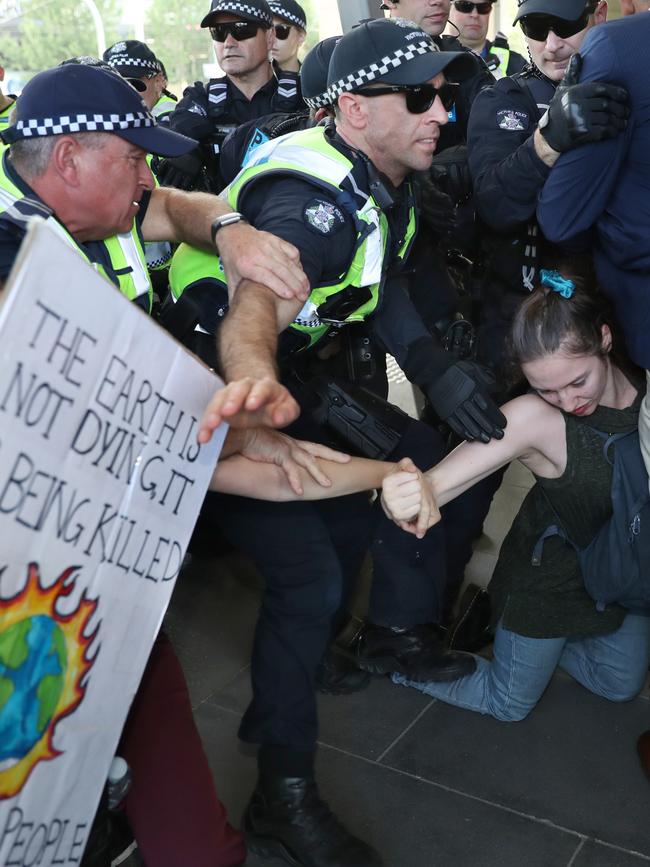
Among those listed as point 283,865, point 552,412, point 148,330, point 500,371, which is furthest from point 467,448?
point 148,330

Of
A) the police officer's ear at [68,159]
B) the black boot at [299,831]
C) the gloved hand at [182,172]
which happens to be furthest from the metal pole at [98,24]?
the black boot at [299,831]

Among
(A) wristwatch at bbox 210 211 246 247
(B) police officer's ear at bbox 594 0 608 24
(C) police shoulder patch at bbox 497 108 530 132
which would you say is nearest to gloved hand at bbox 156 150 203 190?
(C) police shoulder patch at bbox 497 108 530 132

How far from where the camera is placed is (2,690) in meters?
1.28

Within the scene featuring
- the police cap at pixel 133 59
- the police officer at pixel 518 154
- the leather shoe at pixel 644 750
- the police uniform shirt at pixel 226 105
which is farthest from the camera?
the police cap at pixel 133 59

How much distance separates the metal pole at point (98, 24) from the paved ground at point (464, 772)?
12.7 ft

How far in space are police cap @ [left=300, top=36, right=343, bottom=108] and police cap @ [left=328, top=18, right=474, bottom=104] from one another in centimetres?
57

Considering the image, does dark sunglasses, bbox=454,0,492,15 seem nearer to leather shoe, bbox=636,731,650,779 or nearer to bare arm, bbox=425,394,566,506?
bare arm, bbox=425,394,566,506

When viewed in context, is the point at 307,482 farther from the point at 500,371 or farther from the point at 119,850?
the point at 500,371

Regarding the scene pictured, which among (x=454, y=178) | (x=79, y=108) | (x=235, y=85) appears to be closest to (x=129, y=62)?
(x=235, y=85)

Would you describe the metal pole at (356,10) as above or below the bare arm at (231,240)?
below

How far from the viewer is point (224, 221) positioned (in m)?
2.21

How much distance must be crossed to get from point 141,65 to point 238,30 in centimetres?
87

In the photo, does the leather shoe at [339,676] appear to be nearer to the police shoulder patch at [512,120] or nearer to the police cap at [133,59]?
the police shoulder patch at [512,120]

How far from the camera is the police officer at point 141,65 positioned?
16.0 feet
